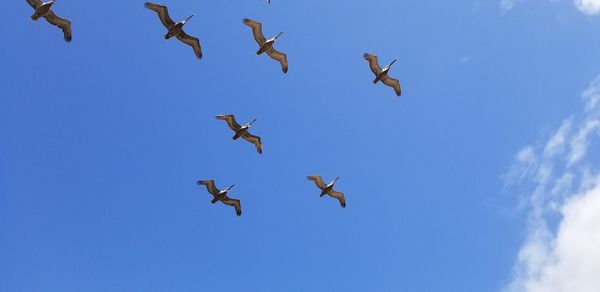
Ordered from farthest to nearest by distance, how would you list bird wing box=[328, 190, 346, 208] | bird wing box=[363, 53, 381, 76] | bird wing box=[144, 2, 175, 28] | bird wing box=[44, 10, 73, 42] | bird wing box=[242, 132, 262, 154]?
1. bird wing box=[328, 190, 346, 208]
2. bird wing box=[242, 132, 262, 154]
3. bird wing box=[363, 53, 381, 76]
4. bird wing box=[44, 10, 73, 42]
5. bird wing box=[144, 2, 175, 28]

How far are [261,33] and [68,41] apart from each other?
15067 millimetres

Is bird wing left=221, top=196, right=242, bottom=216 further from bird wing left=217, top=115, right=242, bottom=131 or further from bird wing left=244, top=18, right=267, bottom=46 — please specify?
bird wing left=244, top=18, right=267, bottom=46

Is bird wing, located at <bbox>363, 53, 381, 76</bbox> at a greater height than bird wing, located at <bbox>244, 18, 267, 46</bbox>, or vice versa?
bird wing, located at <bbox>363, 53, 381, 76</bbox>

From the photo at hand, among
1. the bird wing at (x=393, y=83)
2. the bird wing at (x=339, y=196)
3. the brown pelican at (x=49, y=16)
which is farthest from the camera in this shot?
the bird wing at (x=339, y=196)

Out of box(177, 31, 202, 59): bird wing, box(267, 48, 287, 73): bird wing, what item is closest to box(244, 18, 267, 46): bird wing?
box(267, 48, 287, 73): bird wing

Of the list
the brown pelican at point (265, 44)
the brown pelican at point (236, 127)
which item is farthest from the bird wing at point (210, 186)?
the brown pelican at point (265, 44)

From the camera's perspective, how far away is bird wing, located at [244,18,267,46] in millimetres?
57812

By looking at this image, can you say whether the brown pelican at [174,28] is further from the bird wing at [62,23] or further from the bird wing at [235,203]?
the bird wing at [235,203]

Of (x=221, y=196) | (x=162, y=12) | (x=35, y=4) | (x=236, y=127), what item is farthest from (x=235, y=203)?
(x=35, y=4)

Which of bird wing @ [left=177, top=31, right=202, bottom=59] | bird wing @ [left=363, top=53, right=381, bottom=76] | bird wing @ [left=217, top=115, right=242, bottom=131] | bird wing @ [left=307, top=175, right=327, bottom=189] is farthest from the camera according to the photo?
bird wing @ [left=307, top=175, right=327, bottom=189]

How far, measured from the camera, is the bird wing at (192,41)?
189 ft

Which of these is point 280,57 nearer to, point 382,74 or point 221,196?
point 382,74

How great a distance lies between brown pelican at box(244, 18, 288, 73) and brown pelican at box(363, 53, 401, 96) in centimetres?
699

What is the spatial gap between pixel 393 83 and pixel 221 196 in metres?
18.2
